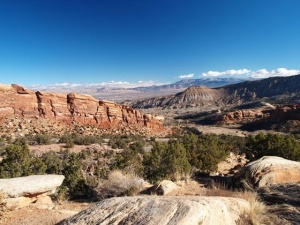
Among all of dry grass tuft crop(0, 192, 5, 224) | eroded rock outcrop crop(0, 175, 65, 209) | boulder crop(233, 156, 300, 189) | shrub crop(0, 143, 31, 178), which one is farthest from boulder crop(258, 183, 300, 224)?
shrub crop(0, 143, 31, 178)

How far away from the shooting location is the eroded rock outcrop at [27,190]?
940 cm

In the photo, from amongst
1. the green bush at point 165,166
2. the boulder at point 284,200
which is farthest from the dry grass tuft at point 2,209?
the green bush at point 165,166

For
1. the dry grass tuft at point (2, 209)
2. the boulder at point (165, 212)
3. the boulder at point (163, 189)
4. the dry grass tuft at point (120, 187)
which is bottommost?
the dry grass tuft at point (120, 187)

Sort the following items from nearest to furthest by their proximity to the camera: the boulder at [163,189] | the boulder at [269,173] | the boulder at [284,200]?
the boulder at [284,200]
the boulder at [163,189]
the boulder at [269,173]

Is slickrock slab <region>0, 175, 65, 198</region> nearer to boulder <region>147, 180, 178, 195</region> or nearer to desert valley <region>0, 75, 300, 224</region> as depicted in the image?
desert valley <region>0, 75, 300, 224</region>

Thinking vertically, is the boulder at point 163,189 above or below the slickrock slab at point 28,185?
below

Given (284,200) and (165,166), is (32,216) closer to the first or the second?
(284,200)

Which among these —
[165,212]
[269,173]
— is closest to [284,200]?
[165,212]

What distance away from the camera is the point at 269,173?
38.7 ft

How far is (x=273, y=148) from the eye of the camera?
22.3 meters

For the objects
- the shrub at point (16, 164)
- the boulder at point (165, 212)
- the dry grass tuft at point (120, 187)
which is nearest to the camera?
the boulder at point (165, 212)

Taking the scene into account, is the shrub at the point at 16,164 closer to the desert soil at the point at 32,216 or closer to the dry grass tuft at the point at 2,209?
the desert soil at the point at 32,216

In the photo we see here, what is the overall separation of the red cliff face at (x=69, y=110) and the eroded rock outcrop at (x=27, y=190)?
41.0 meters

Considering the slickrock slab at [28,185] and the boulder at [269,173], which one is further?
the boulder at [269,173]
